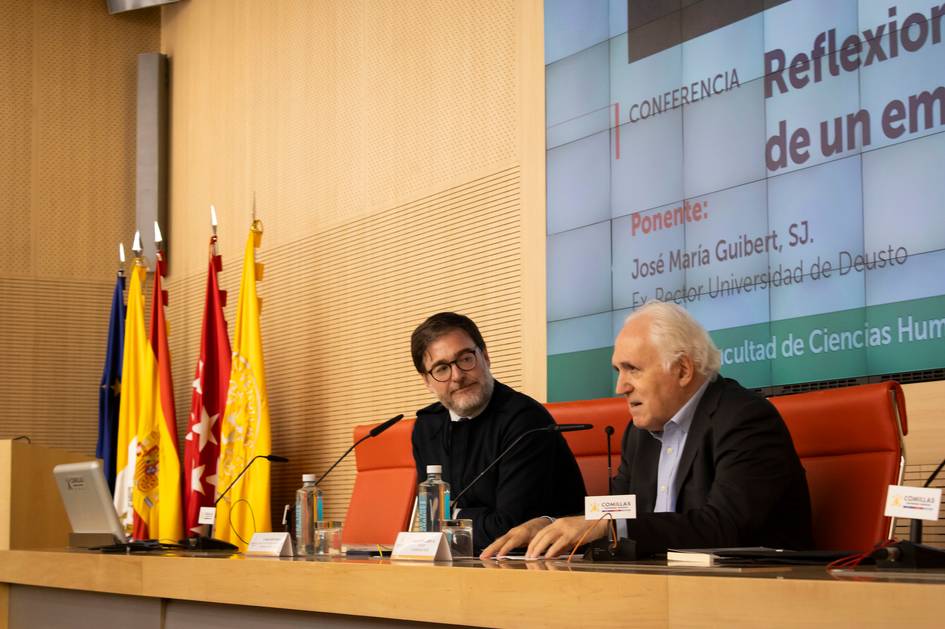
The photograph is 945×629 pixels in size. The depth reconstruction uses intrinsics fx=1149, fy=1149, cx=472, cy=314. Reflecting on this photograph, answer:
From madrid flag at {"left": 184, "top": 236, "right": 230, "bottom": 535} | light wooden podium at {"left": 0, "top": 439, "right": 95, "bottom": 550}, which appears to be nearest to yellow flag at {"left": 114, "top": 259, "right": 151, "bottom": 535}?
madrid flag at {"left": 184, "top": 236, "right": 230, "bottom": 535}

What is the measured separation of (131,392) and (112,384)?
1.33 ft

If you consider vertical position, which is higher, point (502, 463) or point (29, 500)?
point (502, 463)

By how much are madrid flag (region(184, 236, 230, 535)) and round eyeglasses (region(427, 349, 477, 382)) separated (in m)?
2.76

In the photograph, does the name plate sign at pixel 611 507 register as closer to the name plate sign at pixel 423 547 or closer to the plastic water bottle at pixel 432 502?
the name plate sign at pixel 423 547

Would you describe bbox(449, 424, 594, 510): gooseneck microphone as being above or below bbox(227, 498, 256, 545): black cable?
Result: above

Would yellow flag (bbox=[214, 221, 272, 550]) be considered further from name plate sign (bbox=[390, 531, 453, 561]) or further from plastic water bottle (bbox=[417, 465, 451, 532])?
name plate sign (bbox=[390, 531, 453, 561])

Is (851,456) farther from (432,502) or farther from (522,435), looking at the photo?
(432,502)

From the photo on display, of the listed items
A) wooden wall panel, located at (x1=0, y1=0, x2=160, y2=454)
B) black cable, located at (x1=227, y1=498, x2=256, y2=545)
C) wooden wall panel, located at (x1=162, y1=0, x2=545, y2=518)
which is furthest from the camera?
wooden wall panel, located at (x1=0, y1=0, x2=160, y2=454)

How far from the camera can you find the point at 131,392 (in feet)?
21.1

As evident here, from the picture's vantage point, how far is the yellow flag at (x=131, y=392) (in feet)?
20.6

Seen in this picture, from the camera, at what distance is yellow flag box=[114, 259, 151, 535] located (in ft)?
20.6

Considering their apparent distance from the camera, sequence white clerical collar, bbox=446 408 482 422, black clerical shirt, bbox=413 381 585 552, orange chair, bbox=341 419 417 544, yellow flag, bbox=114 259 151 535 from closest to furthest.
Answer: black clerical shirt, bbox=413 381 585 552, white clerical collar, bbox=446 408 482 422, orange chair, bbox=341 419 417 544, yellow flag, bbox=114 259 151 535

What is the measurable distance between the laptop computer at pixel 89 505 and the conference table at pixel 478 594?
1.63 ft

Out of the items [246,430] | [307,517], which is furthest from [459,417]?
[246,430]
